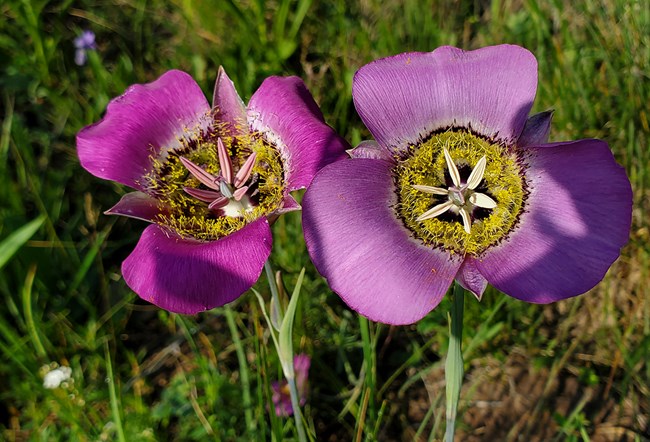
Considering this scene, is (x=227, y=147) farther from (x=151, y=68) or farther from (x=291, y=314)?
(x=151, y=68)

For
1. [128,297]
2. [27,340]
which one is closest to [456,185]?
[128,297]

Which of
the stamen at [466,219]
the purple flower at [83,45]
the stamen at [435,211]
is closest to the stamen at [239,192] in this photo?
the stamen at [435,211]

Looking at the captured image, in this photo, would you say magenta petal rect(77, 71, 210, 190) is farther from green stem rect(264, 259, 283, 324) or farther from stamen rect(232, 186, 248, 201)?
green stem rect(264, 259, 283, 324)

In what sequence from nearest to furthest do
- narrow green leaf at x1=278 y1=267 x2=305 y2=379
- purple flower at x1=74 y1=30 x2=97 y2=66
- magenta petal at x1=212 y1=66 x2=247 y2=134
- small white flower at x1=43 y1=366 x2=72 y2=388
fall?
narrow green leaf at x1=278 y1=267 x2=305 y2=379, magenta petal at x1=212 y1=66 x2=247 y2=134, small white flower at x1=43 y1=366 x2=72 y2=388, purple flower at x1=74 y1=30 x2=97 y2=66

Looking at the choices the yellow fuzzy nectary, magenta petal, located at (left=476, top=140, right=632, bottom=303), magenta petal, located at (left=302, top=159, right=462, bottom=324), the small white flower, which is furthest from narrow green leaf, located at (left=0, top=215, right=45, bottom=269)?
magenta petal, located at (left=476, top=140, right=632, bottom=303)

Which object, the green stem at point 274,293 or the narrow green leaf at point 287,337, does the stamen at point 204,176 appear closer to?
the green stem at point 274,293

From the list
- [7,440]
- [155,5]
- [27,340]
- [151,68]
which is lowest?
[7,440]
